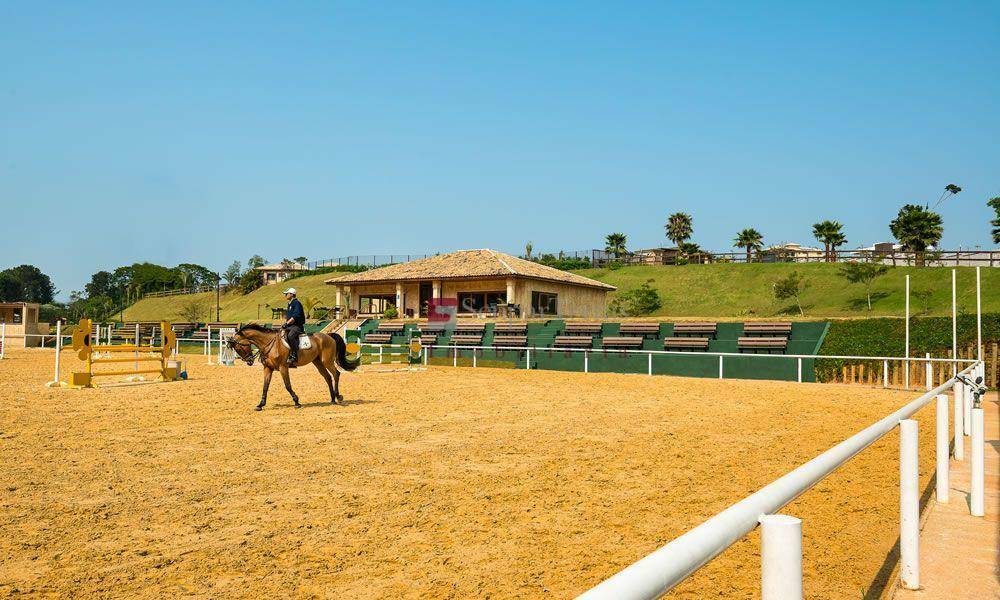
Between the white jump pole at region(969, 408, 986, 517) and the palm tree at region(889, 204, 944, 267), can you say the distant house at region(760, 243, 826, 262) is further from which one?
the white jump pole at region(969, 408, 986, 517)

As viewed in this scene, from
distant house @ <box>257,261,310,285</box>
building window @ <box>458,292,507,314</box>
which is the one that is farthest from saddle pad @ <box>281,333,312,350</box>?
distant house @ <box>257,261,310,285</box>

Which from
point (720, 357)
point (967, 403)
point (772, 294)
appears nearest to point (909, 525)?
point (967, 403)

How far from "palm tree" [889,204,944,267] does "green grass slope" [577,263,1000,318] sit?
223 inches

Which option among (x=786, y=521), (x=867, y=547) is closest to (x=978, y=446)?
(x=867, y=547)

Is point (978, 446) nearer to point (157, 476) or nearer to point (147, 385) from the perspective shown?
point (157, 476)

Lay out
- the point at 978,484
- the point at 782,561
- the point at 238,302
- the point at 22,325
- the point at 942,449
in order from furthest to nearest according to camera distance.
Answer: the point at 238,302, the point at 22,325, the point at 942,449, the point at 978,484, the point at 782,561

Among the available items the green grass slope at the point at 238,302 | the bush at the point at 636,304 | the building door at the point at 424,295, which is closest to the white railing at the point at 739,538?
the building door at the point at 424,295

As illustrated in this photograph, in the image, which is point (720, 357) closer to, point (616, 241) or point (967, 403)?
point (967, 403)

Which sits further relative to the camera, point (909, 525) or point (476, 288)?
point (476, 288)

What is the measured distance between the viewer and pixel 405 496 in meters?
6.56

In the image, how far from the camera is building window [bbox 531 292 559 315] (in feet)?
138

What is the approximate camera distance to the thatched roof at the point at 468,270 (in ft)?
132

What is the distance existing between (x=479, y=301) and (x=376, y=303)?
367 inches

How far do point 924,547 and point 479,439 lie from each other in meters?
6.21
